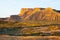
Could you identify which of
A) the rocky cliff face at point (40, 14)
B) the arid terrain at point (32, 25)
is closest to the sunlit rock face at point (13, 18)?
the arid terrain at point (32, 25)

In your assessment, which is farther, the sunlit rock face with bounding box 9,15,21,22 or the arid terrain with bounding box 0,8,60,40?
the sunlit rock face with bounding box 9,15,21,22

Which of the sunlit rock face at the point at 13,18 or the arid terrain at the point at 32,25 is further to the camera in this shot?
the sunlit rock face at the point at 13,18

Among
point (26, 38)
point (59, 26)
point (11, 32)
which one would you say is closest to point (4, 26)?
point (11, 32)

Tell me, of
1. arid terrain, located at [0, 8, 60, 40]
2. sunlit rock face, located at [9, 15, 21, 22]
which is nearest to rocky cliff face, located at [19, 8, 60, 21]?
arid terrain, located at [0, 8, 60, 40]

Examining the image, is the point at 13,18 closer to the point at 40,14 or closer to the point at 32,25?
the point at 32,25

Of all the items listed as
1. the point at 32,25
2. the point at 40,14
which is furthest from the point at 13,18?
the point at 40,14

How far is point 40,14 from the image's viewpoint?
A: 6863 mm

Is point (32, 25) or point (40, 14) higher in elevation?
point (40, 14)

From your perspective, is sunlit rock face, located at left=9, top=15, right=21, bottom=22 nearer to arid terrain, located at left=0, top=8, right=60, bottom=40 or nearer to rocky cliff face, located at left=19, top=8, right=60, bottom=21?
arid terrain, located at left=0, top=8, right=60, bottom=40

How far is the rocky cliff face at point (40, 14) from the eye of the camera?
22.4 ft

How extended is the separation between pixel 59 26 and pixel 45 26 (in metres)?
0.51

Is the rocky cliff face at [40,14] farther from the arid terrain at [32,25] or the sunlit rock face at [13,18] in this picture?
the sunlit rock face at [13,18]

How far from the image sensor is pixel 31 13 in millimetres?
6898

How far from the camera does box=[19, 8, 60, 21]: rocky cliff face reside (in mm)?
6812
